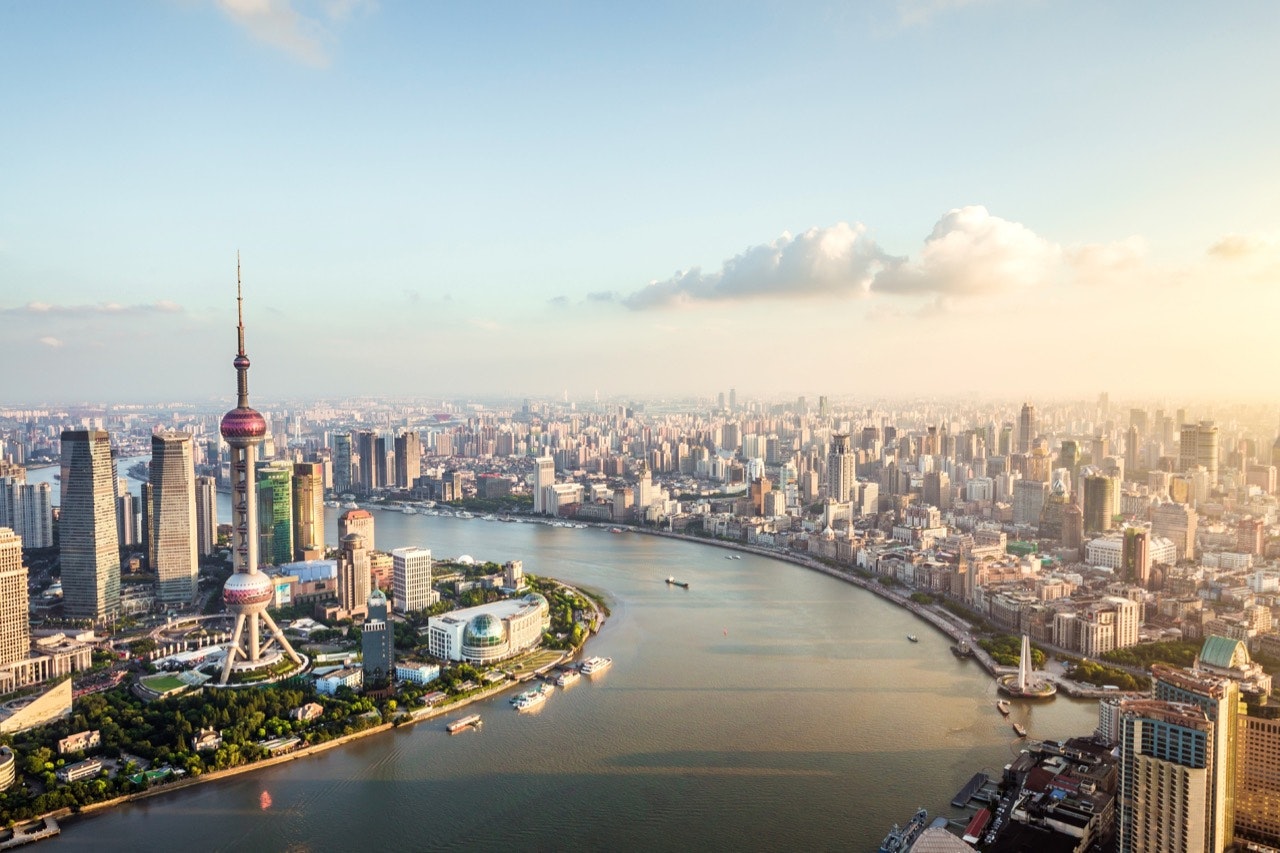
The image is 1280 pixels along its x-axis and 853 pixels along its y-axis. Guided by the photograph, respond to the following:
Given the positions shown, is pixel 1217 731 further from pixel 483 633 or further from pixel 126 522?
pixel 126 522

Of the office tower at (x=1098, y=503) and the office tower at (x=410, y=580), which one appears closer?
the office tower at (x=410, y=580)

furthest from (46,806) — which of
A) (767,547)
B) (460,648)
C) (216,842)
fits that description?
(767,547)

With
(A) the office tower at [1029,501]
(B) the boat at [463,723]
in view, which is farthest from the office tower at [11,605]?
(A) the office tower at [1029,501]

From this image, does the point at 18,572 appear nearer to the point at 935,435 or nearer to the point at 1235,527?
the point at 1235,527

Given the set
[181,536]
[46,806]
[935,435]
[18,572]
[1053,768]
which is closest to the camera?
[46,806]

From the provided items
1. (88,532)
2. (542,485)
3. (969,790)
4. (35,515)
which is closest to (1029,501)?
(542,485)

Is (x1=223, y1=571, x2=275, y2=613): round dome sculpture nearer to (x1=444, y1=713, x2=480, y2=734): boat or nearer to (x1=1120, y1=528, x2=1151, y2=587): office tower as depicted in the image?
(x1=444, y1=713, x2=480, y2=734): boat

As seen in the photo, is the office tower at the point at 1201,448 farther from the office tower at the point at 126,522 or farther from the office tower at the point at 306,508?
the office tower at the point at 126,522
